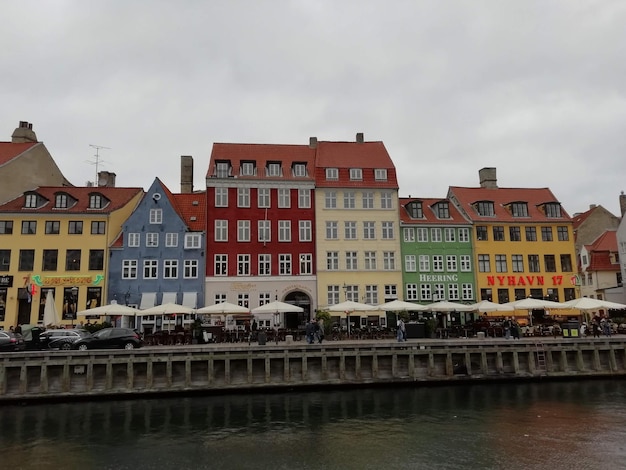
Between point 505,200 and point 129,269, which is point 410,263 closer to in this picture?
point 505,200

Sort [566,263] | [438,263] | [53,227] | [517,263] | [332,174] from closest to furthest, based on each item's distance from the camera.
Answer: [53,227] → [438,263] → [332,174] → [517,263] → [566,263]

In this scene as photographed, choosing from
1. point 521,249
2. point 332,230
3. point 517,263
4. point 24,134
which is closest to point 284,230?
Result: point 332,230

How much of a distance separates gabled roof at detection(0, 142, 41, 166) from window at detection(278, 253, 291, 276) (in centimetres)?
2665

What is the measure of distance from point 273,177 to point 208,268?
10.4 m

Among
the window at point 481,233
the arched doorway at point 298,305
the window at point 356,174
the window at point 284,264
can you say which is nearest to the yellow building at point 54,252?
the window at point 284,264

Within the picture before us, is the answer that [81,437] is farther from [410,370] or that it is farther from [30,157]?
[30,157]

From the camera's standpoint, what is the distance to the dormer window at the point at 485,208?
5103 centimetres

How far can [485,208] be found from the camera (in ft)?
168

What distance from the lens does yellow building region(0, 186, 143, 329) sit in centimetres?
4309

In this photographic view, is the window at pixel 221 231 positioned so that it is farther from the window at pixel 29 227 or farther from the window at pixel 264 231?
the window at pixel 29 227

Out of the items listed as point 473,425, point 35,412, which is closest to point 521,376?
point 473,425

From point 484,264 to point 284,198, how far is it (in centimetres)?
2035

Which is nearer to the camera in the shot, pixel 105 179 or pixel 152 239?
pixel 152 239

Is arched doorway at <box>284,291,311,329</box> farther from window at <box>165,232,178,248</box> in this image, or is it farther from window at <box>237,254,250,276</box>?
window at <box>165,232,178,248</box>
